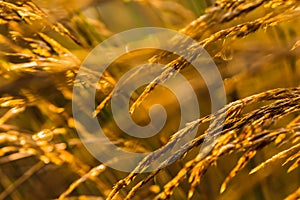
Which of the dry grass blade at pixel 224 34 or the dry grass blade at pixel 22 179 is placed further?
the dry grass blade at pixel 22 179

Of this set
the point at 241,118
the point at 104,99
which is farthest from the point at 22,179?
the point at 241,118

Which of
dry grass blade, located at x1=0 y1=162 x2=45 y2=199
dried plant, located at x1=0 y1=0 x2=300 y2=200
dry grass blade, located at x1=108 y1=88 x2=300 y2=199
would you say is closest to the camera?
dry grass blade, located at x1=108 y1=88 x2=300 y2=199

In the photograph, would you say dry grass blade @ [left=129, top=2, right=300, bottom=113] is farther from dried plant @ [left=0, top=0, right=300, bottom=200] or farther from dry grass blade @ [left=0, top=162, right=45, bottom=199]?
dry grass blade @ [left=0, top=162, right=45, bottom=199]

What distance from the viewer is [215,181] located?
1.00 m

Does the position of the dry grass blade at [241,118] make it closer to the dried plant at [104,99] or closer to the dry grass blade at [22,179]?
the dried plant at [104,99]

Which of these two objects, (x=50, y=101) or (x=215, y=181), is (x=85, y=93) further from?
(x=215, y=181)

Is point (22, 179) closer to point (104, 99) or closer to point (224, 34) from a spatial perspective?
point (104, 99)

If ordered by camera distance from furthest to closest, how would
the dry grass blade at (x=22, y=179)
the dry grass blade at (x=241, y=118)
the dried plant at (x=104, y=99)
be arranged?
the dry grass blade at (x=22, y=179), the dried plant at (x=104, y=99), the dry grass blade at (x=241, y=118)

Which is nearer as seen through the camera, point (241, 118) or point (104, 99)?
point (241, 118)

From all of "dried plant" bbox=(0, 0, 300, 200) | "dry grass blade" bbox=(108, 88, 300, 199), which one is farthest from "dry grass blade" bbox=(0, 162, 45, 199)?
"dry grass blade" bbox=(108, 88, 300, 199)

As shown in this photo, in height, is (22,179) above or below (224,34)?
below

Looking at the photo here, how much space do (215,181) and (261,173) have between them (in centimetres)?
10

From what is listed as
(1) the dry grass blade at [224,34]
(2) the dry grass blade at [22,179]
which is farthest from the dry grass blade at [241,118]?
(2) the dry grass blade at [22,179]

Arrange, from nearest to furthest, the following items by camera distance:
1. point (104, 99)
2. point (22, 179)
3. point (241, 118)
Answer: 1. point (241, 118)
2. point (104, 99)
3. point (22, 179)
